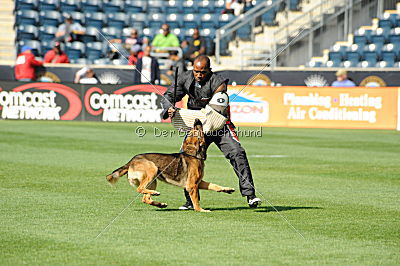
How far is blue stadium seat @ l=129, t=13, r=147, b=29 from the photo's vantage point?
109 feet

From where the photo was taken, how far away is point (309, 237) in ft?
23.4

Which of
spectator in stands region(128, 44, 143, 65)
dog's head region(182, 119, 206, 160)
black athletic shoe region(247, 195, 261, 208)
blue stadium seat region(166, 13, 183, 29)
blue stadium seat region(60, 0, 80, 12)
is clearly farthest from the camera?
blue stadium seat region(166, 13, 183, 29)

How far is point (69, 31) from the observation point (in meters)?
30.5

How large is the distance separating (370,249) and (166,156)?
2.55 meters

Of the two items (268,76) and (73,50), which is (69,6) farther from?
(268,76)

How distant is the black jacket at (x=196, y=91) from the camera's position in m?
8.70

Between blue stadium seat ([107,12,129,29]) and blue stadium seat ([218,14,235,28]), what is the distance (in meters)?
3.90

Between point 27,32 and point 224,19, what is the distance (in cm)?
802

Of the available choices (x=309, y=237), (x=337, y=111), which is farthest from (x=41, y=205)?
(x=337, y=111)

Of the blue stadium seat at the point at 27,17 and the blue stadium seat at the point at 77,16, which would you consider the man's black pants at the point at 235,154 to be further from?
the blue stadium seat at the point at 77,16

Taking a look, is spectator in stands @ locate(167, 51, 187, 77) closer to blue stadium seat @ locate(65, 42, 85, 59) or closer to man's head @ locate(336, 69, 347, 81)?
blue stadium seat @ locate(65, 42, 85, 59)

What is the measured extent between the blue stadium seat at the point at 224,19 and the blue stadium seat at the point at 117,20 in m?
3.90

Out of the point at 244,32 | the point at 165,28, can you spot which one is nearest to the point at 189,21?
the point at 244,32

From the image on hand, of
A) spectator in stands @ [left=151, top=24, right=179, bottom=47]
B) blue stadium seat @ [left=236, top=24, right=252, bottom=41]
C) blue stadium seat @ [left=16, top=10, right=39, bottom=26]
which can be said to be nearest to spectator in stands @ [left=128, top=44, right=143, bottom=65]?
spectator in stands @ [left=151, top=24, right=179, bottom=47]
